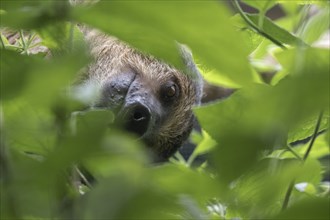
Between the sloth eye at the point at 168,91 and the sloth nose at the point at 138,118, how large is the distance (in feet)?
0.93

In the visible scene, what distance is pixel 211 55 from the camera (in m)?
0.24

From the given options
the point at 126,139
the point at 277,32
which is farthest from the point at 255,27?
the point at 126,139

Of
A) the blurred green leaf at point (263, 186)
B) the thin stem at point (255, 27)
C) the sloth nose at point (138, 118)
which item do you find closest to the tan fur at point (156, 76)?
the sloth nose at point (138, 118)

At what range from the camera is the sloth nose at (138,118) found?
1312 mm

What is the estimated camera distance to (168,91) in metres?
1.74

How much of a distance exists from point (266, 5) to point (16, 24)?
22cm

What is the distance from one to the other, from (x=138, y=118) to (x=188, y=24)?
3.75 feet

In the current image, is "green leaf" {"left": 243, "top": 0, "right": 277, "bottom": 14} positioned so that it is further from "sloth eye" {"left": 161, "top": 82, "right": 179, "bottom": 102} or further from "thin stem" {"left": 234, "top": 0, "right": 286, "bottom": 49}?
"sloth eye" {"left": 161, "top": 82, "right": 179, "bottom": 102}

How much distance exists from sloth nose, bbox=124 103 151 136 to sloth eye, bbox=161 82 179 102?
283mm

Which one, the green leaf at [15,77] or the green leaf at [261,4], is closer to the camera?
the green leaf at [15,77]

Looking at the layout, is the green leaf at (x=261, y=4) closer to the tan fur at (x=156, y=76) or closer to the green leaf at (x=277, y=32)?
the green leaf at (x=277, y=32)

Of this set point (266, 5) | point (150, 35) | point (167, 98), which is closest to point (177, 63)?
point (150, 35)

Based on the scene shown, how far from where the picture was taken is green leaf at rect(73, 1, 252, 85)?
0.78ft

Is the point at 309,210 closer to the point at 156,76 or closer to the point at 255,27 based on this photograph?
the point at 255,27
